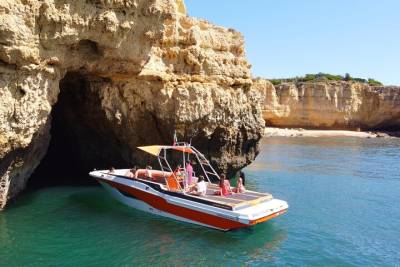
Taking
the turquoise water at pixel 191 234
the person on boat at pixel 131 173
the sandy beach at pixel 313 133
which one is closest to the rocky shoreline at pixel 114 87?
the turquoise water at pixel 191 234

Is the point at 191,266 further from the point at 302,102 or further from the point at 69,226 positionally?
the point at 302,102

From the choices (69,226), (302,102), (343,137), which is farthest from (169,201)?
(302,102)

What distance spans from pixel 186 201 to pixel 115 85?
7433mm

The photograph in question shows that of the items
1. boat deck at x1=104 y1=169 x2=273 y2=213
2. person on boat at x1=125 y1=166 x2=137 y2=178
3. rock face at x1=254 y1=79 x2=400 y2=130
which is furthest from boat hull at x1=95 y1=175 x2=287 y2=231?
rock face at x1=254 y1=79 x2=400 y2=130

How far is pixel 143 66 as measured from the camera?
18891 millimetres

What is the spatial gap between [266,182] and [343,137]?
134 ft

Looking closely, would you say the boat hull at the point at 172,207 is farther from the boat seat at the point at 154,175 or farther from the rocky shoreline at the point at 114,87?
the rocky shoreline at the point at 114,87

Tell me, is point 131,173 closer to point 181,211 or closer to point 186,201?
point 181,211

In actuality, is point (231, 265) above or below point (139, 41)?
below

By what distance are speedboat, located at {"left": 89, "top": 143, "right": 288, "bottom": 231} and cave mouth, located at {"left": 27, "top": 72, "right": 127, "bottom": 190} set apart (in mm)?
3914

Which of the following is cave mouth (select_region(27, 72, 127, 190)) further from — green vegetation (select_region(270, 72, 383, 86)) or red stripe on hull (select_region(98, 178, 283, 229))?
green vegetation (select_region(270, 72, 383, 86))

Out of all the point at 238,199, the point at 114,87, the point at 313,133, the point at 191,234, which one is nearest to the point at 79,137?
the point at 114,87

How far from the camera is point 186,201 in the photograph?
1494cm

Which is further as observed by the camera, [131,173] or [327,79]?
[327,79]
